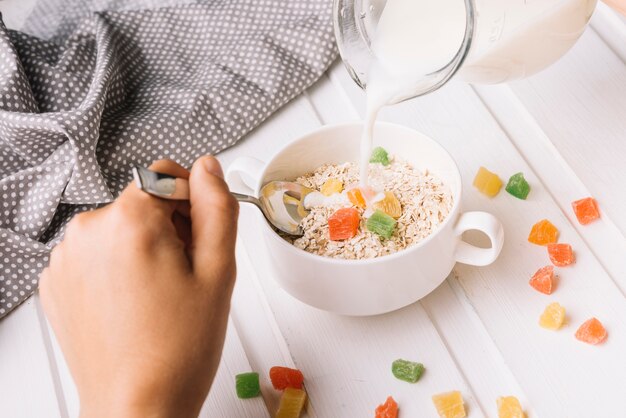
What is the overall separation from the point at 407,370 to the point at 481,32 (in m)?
0.42

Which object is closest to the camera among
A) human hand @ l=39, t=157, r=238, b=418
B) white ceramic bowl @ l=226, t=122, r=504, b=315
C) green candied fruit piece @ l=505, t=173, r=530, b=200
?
human hand @ l=39, t=157, r=238, b=418

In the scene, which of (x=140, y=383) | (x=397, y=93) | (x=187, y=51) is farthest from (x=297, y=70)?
(x=140, y=383)

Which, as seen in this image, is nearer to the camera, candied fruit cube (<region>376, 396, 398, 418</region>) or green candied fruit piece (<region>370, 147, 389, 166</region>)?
candied fruit cube (<region>376, 396, 398, 418</region>)

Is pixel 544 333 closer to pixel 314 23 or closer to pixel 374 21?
pixel 374 21

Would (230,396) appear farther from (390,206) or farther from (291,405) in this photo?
(390,206)

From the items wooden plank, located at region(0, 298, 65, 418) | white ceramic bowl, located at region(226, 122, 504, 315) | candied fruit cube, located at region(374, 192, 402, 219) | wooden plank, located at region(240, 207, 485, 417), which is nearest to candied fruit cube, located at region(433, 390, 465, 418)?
wooden plank, located at region(240, 207, 485, 417)

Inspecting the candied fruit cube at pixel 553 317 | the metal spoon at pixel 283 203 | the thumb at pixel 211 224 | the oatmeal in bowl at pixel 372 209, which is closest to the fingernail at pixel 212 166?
the thumb at pixel 211 224

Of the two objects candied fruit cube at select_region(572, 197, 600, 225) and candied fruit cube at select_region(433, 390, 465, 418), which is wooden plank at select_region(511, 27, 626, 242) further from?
candied fruit cube at select_region(433, 390, 465, 418)

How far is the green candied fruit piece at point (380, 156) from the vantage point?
1.02 m

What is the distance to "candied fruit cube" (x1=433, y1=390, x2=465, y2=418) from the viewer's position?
880 millimetres

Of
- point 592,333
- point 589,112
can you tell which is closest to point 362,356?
point 592,333

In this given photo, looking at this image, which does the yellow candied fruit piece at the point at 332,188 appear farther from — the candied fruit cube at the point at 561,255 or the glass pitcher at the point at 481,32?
the candied fruit cube at the point at 561,255

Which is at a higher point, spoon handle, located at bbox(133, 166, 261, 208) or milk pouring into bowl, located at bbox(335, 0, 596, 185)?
milk pouring into bowl, located at bbox(335, 0, 596, 185)

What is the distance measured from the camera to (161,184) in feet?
2.31
